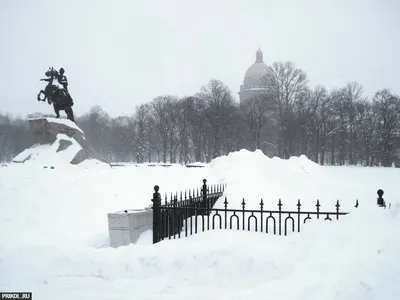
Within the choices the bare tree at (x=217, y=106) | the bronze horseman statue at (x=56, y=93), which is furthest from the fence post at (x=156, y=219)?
the bare tree at (x=217, y=106)

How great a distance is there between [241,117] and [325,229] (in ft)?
173

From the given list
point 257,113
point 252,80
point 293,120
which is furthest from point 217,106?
point 252,80

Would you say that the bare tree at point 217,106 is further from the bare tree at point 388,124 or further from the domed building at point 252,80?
the domed building at point 252,80

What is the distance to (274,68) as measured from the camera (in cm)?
5691

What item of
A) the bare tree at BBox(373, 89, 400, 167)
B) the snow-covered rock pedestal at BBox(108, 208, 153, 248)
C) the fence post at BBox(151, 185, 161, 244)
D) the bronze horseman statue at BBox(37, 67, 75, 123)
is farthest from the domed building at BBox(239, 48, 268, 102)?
the fence post at BBox(151, 185, 161, 244)

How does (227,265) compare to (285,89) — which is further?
(285,89)

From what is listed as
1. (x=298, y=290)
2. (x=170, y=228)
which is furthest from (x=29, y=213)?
(x=298, y=290)

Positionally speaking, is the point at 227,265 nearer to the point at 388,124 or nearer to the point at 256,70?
the point at 388,124

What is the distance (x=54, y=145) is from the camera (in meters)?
23.6

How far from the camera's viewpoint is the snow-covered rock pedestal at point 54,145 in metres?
22.9

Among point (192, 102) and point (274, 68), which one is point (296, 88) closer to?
point (274, 68)

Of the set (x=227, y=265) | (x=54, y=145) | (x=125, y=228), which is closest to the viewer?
(x=227, y=265)

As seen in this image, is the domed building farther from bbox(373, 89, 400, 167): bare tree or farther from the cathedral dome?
bbox(373, 89, 400, 167): bare tree

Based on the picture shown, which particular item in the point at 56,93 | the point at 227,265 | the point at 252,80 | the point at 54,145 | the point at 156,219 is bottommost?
the point at 227,265
